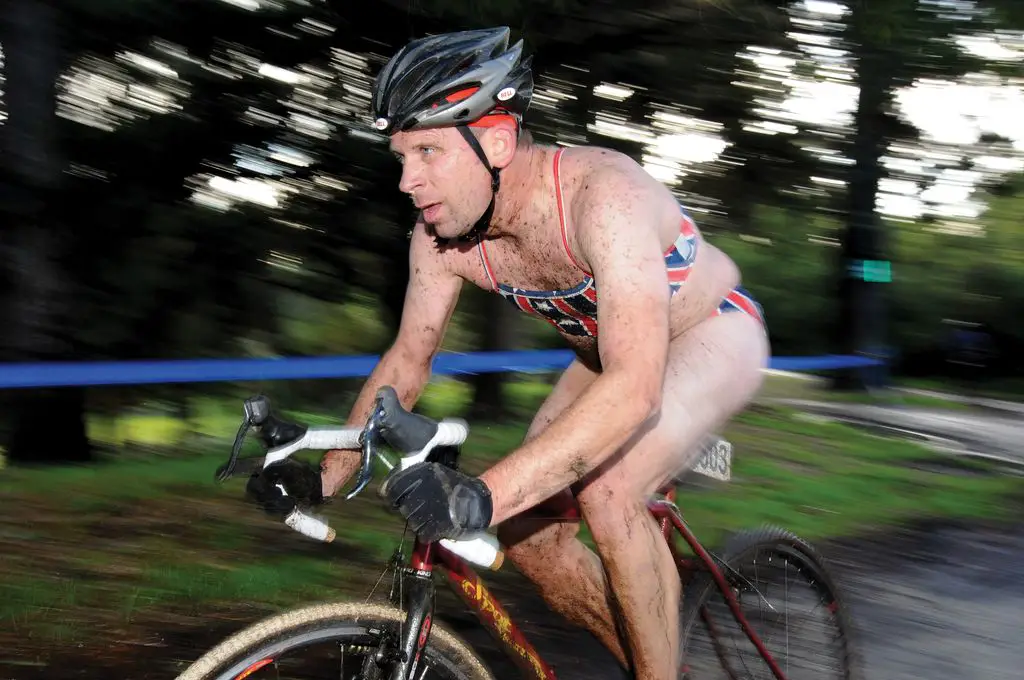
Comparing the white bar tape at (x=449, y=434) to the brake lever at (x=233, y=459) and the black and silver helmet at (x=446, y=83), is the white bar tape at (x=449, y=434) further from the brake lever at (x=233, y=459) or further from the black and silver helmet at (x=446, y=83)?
the black and silver helmet at (x=446, y=83)

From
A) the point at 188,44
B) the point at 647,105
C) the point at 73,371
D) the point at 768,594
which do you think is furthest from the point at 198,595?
the point at 647,105

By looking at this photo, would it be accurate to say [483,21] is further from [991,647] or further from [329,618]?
[329,618]

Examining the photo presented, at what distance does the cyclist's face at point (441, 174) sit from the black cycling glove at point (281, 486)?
0.70 metres

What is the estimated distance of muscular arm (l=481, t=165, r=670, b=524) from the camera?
93.4 inches

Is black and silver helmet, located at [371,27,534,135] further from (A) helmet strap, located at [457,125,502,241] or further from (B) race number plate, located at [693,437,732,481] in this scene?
(B) race number plate, located at [693,437,732,481]

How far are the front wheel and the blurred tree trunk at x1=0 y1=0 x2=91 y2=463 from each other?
5218mm

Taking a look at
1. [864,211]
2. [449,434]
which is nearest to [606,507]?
[449,434]

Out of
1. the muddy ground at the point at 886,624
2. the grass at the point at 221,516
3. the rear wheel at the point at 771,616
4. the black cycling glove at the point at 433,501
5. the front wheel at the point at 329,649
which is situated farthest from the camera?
the grass at the point at 221,516

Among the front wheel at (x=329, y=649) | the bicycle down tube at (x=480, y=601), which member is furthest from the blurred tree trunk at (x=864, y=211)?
the front wheel at (x=329, y=649)

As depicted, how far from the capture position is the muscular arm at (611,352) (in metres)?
2.37

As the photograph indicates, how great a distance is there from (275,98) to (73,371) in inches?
134

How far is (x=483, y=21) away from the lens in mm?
7652

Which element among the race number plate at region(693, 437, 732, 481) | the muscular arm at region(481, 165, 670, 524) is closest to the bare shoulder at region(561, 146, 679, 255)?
the muscular arm at region(481, 165, 670, 524)

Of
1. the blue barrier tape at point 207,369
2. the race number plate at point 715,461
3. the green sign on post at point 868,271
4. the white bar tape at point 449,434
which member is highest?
the white bar tape at point 449,434
